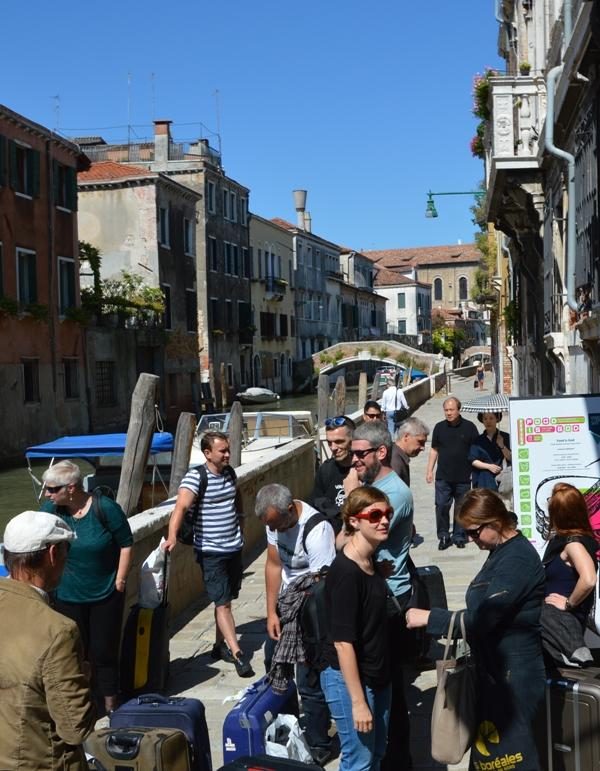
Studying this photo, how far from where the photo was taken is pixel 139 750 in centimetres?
380

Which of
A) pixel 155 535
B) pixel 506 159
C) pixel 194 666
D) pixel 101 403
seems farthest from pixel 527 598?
pixel 101 403

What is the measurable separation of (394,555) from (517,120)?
32.7 feet

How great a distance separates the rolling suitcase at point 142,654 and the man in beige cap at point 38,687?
→ 3.05 meters

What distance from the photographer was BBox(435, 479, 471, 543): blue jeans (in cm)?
974

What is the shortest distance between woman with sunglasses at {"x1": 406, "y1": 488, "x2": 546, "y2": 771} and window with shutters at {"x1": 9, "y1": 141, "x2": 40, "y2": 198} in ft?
85.0

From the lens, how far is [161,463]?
1602cm

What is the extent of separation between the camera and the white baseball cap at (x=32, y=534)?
3006mm

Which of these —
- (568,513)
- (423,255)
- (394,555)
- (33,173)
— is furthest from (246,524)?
(423,255)

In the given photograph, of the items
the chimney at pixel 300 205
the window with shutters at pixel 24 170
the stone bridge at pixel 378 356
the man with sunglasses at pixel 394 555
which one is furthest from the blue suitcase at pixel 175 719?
the chimney at pixel 300 205

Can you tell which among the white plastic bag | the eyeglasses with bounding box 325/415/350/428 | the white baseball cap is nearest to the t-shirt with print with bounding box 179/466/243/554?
the white plastic bag

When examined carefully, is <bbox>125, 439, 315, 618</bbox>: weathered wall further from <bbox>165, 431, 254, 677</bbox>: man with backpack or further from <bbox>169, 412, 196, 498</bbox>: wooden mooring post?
<bbox>165, 431, 254, 677</bbox>: man with backpack

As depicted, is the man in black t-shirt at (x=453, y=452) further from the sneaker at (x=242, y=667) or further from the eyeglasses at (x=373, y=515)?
the eyeglasses at (x=373, y=515)

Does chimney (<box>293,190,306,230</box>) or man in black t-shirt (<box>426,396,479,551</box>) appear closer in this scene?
man in black t-shirt (<box>426,396,479,551</box>)

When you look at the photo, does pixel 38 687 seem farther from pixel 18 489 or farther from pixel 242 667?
pixel 18 489
